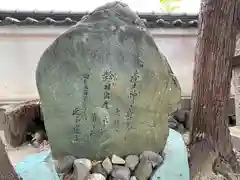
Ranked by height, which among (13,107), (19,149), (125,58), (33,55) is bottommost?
(19,149)

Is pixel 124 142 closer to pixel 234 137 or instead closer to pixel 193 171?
pixel 193 171

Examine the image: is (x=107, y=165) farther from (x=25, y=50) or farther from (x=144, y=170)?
(x=25, y=50)

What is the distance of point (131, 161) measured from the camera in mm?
1046

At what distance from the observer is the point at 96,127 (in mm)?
1044

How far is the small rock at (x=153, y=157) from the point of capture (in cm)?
105

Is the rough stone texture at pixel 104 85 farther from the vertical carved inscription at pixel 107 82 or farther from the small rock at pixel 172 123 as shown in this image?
the small rock at pixel 172 123

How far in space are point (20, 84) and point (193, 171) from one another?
1010 millimetres

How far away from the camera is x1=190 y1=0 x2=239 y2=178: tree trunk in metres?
1.16

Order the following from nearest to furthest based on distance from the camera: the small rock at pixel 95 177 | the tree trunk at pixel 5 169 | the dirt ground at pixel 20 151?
the tree trunk at pixel 5 169, the small rock at pixel 95 177, the dirt ground at pixel 20 151

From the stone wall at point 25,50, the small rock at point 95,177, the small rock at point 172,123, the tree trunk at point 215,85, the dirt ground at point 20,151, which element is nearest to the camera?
the small rock at point 95,177

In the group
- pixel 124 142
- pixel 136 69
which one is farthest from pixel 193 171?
pixel 136 69

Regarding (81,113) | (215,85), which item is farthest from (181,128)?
(81,113)

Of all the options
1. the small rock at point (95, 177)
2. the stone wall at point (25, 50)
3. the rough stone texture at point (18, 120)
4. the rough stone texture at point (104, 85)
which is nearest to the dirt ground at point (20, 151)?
the rough stone texture at point (18, 120)

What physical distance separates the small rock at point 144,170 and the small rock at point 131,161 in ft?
0.04
